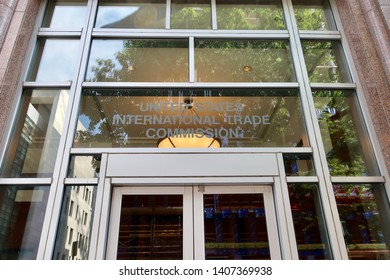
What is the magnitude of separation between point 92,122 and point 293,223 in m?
3.32

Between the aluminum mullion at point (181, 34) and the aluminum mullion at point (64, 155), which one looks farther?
the aluminum mullion at point (181, 34)

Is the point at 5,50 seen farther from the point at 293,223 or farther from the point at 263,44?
the point at 293,223

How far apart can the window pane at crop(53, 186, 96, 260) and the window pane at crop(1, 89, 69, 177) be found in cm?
50

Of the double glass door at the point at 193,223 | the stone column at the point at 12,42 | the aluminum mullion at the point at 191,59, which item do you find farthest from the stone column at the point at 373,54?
the stone column at the point at 12,42

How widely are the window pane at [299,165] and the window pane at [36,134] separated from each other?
11.1ft

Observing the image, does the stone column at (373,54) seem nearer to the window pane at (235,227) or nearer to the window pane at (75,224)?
the window pane at (235,227)

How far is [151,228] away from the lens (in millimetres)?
4477

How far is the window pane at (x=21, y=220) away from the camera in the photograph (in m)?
4.01

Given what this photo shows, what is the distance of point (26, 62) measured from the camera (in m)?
5.22

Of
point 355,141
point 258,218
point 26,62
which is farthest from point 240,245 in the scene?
point 26,62

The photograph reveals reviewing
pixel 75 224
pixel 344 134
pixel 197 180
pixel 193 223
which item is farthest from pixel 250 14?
pixel 75 224

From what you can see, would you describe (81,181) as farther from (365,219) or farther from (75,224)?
(365,219)

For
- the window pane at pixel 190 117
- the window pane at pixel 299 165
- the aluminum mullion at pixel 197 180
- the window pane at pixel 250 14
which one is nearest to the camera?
the aluminum mullion at pixel 197 180

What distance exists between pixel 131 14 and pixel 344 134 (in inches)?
172
